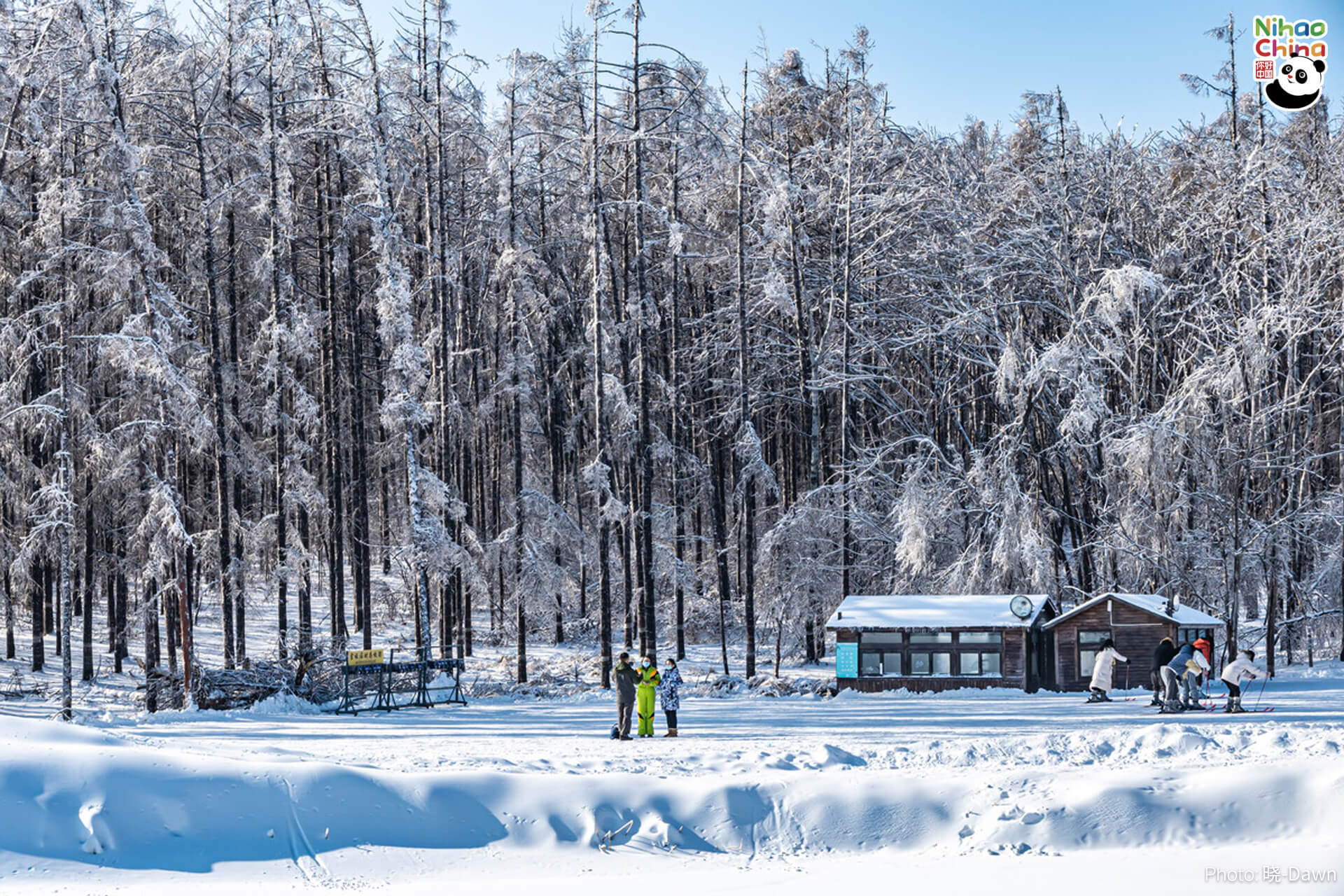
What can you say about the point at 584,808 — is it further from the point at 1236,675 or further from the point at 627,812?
the point at 1236,675

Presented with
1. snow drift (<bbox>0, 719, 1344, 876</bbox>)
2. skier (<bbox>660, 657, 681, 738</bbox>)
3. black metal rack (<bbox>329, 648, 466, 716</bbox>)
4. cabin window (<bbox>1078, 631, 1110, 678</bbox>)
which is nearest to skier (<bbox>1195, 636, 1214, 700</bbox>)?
cabin window (<bbox>1078, 631, 1110, 678</bbox>)

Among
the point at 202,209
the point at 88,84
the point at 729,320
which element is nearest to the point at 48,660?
the point at 202,209

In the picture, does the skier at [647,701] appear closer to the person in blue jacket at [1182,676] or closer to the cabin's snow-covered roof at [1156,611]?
the person in blue jacket at [1182,676]

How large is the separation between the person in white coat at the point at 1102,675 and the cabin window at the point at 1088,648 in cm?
206

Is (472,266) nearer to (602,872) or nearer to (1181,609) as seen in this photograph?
(1181,609)

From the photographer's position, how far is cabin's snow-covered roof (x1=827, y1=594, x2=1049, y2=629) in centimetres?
2669

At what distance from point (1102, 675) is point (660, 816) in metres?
14.0

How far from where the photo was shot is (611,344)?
1419 inches

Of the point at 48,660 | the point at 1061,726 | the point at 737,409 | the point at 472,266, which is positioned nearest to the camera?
the point at 1061,726

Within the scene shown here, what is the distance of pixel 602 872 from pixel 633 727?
8.71m

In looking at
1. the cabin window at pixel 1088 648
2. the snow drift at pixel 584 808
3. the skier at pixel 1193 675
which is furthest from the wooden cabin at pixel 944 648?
Answer: the snow drift at pixel 584 808

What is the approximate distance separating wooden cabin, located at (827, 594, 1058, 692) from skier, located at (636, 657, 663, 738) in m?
8.61

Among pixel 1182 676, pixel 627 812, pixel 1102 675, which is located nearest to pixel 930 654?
pixel 1102 675

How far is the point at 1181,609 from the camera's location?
26.8m
